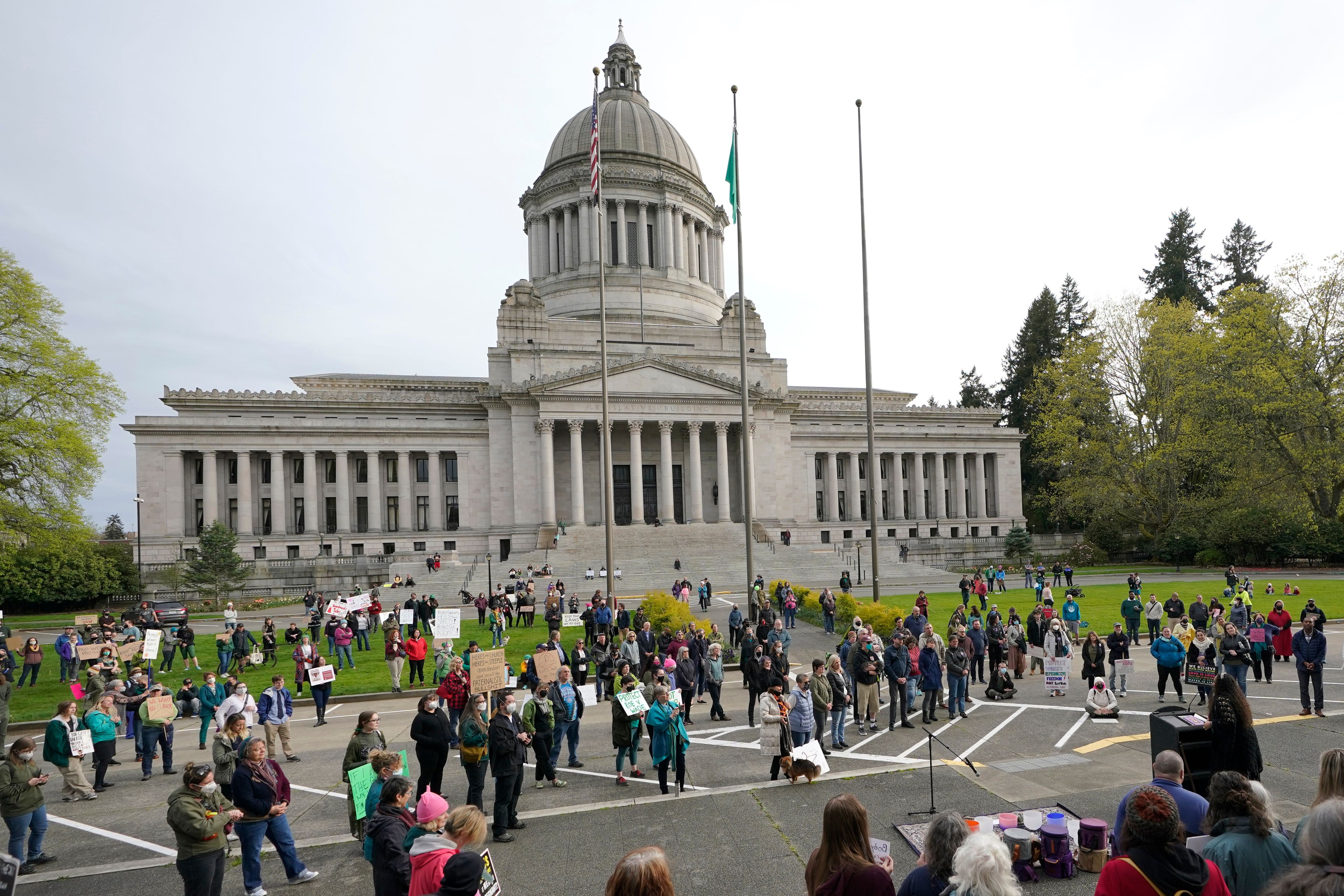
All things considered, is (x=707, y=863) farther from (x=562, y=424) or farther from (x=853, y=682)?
(x=562, y=424)

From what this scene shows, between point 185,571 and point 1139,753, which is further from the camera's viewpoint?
point 185,571

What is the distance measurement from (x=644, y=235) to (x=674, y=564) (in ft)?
145

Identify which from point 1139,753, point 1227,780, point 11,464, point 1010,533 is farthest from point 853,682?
point 1010,533

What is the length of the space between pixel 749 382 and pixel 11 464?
47.0 metres

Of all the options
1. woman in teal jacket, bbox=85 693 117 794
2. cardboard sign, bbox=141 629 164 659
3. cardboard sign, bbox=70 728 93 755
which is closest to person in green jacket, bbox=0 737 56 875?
cardboard sign, bbox=70 728 93 755

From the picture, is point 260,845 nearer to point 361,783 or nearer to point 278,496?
point 361,783

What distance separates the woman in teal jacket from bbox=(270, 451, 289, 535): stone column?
4737 cm

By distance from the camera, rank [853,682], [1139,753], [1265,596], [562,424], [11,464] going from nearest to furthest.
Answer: [1139,753] < [853,682] < [1265,596] < [11,464] < [562,424]

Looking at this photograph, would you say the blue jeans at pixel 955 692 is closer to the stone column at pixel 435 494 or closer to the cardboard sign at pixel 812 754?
the cardboard sign at pixel 812 754

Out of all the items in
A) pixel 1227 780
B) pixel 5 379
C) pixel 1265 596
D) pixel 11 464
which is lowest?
pixel 1265 596

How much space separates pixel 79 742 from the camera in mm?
12414

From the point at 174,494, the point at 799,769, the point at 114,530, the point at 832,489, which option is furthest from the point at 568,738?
the point at 114,530

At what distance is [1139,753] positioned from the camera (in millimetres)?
12523

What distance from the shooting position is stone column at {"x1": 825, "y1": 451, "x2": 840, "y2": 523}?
67.8 metres
